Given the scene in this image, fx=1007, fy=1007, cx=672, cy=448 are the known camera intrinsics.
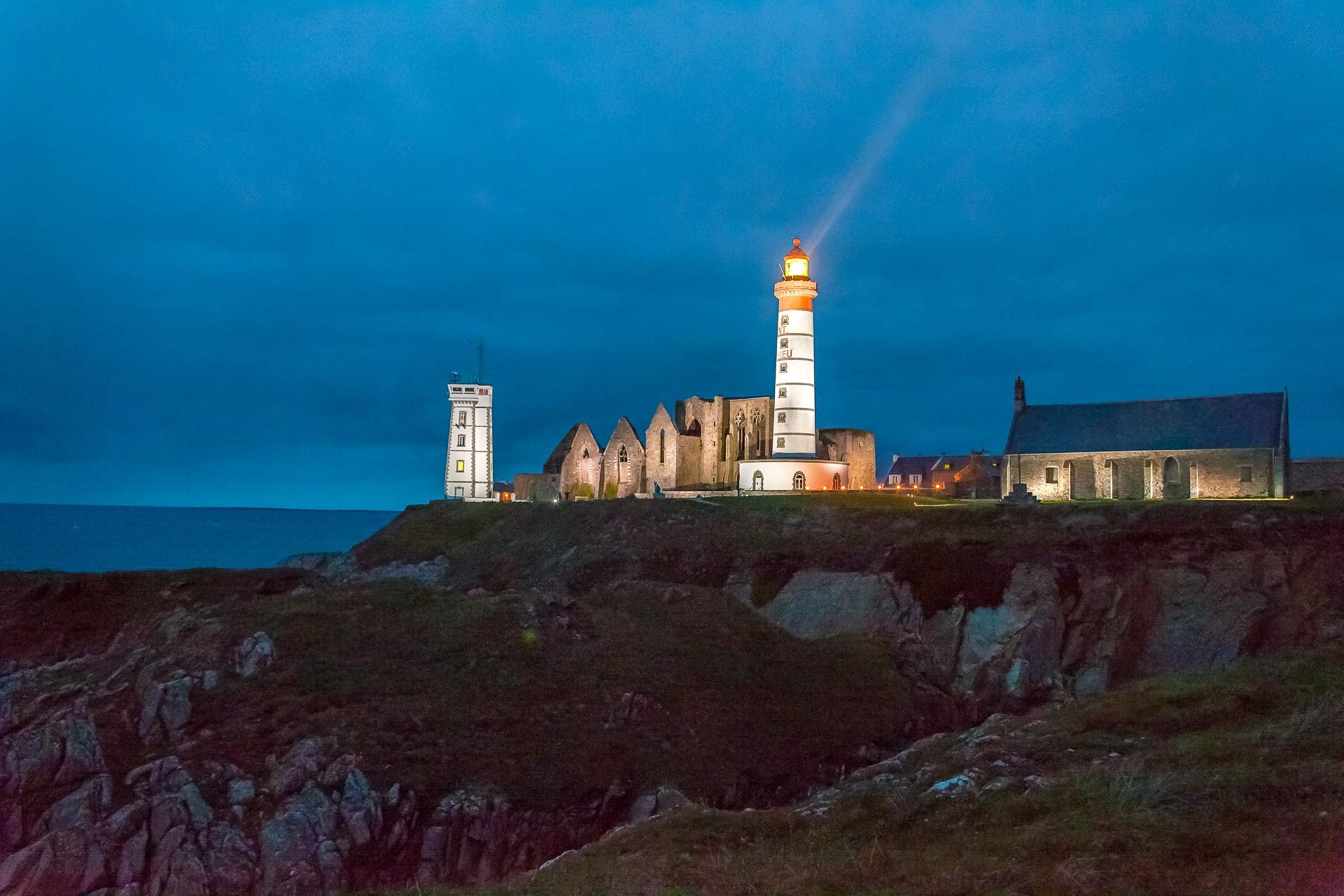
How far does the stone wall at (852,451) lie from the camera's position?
225 feet

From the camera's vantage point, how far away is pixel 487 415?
8225 cm

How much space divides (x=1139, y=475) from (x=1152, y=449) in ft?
5.23

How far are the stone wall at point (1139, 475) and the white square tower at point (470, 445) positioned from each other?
133 feet

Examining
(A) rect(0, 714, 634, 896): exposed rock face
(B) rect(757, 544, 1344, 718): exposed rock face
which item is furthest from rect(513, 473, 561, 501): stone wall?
(A) rect(0, 714, 634, 896): exposed rock face

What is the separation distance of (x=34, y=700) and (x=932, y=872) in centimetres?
2833

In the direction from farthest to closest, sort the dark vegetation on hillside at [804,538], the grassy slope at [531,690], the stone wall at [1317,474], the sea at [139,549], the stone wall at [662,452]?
the sea at [139,549], the stone wall at [662,452], the stone wall at [1317,474], the dark vegetation on hillside at [804,538], the grassy slope at [531,690]

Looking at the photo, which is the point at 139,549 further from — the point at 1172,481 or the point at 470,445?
the point at 1172,481

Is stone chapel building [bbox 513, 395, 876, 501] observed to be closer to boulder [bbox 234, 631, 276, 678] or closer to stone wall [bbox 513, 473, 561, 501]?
stone wall [bbox 513, 473, 561, 501]

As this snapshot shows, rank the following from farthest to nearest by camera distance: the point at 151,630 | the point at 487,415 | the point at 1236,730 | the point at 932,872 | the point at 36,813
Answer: the point at 487,415 < the point at 151,630 < the point at 36,813 < the point at 1236,730 < the point at 932,872

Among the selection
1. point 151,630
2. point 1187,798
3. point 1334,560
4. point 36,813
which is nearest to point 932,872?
point 1187,798

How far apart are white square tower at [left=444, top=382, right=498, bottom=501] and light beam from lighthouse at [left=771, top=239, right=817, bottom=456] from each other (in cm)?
2805

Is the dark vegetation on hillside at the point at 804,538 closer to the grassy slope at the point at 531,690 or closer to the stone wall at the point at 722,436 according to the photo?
the grassy slope at the point at 531,690

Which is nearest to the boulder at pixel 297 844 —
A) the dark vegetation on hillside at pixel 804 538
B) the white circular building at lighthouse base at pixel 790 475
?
the dark vegetation on hillside at pixel 804 538

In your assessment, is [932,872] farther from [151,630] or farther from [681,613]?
[151,630]
